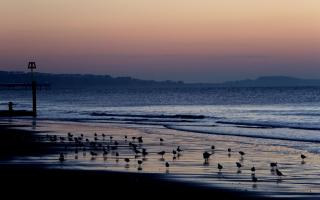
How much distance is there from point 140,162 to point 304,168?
5494 mm

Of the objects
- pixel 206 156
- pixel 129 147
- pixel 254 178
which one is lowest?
pixel 129 147

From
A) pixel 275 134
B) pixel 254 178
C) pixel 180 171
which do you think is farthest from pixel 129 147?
pixel 254 178

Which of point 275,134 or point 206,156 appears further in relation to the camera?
point 275,134

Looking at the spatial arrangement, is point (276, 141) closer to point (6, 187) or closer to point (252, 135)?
point (252, 135)

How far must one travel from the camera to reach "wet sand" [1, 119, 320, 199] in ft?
61.6

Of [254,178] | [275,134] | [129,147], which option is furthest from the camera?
[275,134]

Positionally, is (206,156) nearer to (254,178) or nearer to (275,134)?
(254,178)

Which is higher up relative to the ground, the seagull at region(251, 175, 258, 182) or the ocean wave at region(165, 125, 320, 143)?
the seagull at region(251, 175, 258, 182)

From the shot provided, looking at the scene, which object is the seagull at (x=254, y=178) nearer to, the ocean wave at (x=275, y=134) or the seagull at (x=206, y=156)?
the seagull at (x=206, y=156)

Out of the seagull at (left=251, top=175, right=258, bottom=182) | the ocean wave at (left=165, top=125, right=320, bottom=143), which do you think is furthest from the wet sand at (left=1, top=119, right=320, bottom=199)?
the ocean wave at (left=165, top=125, right=320, bottom=143)

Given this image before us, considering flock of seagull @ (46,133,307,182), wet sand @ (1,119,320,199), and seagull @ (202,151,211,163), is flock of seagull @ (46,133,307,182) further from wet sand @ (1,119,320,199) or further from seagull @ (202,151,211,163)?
wet sand @ (1,119,320,199)

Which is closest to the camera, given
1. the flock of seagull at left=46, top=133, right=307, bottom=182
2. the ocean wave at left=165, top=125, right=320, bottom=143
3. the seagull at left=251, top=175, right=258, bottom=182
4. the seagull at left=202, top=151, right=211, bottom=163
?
the seagull at left=251, top=175, right=258, bottom=182

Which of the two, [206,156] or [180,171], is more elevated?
[206,156]

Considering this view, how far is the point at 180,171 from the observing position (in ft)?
75.2
